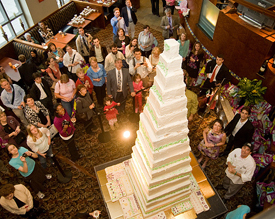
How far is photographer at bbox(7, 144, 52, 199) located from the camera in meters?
4.45

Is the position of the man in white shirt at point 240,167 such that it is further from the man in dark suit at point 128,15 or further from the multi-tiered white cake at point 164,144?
the man in dark suit at point 128,15

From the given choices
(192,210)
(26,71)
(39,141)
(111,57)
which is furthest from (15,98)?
(192,210)

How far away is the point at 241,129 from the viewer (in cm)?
498

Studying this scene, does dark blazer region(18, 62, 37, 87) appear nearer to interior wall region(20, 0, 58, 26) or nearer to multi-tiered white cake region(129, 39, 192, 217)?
interior wall region(20, 0, 58, 26)

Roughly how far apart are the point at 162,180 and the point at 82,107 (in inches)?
114

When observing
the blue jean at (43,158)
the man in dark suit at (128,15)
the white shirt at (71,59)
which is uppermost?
the man in dark suit at (128,15)

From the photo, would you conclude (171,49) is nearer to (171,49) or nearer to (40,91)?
(171,49)

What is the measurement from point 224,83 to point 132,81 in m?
2.57

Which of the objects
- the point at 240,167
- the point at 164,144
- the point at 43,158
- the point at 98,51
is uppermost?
the point at 164,144

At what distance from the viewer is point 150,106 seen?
3.38 meters

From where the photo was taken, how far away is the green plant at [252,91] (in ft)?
17.6

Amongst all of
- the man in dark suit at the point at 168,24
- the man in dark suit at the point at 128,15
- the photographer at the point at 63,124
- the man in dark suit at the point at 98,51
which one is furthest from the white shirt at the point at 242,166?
the man in dark suit at the point at 128,15

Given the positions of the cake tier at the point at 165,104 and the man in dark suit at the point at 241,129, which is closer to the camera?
the cake tier at the point at 165,104

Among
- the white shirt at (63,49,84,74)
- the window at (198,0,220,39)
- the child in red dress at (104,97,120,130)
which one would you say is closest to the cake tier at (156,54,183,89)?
the child in red dress at (104,97,120,130)
